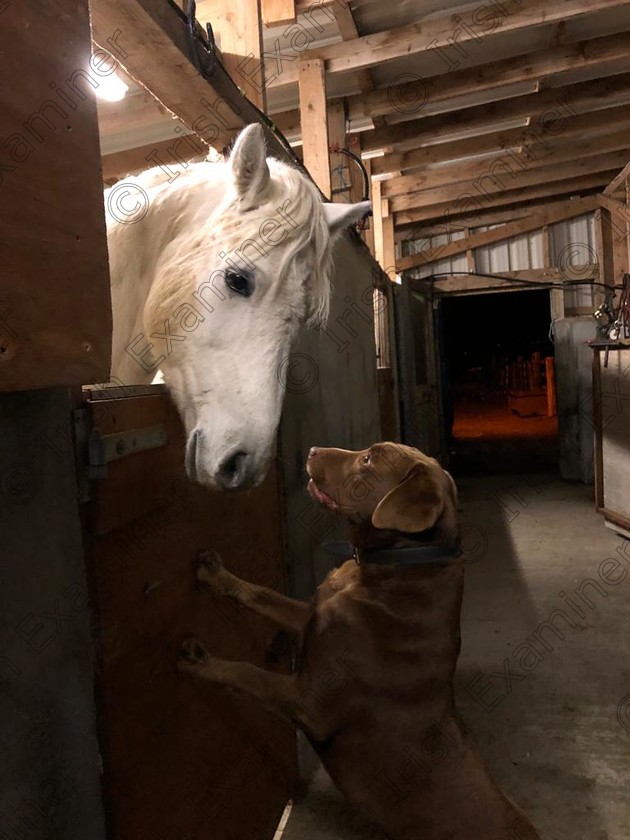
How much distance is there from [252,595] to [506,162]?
7.37 m

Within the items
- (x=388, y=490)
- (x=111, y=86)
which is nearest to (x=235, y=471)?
(x=388, y=490)

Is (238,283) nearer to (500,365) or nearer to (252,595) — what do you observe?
(252,595)

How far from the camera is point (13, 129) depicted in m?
0.79

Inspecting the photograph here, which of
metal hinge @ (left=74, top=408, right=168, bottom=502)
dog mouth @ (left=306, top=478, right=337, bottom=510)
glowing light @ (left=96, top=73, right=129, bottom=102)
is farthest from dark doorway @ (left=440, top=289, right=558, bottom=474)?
metal hinge @ (left=74, top=408, right=168, bottom=502)

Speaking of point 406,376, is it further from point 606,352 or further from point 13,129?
point 13,129

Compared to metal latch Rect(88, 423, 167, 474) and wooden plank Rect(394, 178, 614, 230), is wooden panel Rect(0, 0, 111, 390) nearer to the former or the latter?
metal latch Rect(88, 423, 167, 474)

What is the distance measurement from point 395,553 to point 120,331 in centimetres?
107

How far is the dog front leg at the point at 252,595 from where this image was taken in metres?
1.67

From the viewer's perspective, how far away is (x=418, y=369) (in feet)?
25.7

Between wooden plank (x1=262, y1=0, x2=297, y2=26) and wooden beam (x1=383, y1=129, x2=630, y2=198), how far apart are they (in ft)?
13.5

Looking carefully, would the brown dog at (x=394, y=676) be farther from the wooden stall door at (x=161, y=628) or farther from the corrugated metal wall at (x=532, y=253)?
the corrugated metal wall at (x=532, y=253)

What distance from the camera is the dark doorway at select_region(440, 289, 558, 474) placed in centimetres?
1362

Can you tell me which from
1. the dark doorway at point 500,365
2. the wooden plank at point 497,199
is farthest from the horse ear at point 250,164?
the dark doorway at point 500,365

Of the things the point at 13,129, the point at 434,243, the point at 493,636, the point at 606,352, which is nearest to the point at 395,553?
the point at 13,129
